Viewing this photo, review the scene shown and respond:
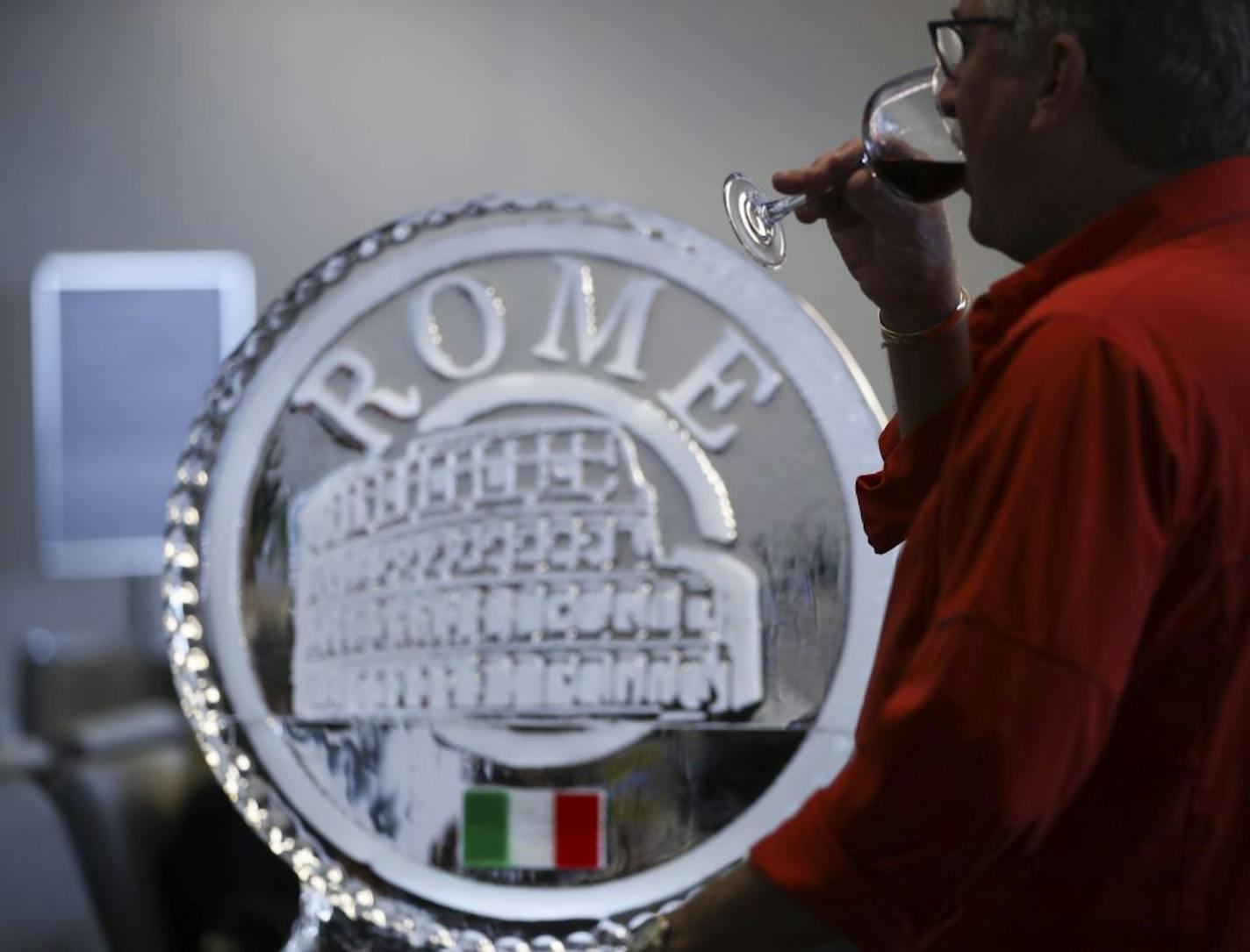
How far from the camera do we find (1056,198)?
2.65 feet

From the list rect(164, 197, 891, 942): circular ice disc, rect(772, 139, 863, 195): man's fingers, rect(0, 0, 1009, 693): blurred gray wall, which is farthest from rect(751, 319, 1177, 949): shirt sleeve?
rect(0, 0, 1009, 693): blurred gray wall

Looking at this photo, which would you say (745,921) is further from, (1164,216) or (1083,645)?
(1164,216)

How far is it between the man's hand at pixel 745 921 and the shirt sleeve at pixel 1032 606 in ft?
0.29

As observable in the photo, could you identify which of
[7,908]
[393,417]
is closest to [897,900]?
[393,417]

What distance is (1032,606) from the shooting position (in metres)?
0.69

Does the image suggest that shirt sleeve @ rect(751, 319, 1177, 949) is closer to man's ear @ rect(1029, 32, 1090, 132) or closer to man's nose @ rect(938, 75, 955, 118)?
man's ear @ rect(1029, 32, 1090, 132)

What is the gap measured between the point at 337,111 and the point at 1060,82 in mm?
1282

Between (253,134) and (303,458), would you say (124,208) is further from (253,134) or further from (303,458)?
(303,458)

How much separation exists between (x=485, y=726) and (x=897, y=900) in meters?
0.56

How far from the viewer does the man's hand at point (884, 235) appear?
1033 millimetres

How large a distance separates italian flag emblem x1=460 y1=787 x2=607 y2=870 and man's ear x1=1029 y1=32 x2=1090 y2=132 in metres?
0.66

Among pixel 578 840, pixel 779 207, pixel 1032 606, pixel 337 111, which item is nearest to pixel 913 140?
pixel 779 207

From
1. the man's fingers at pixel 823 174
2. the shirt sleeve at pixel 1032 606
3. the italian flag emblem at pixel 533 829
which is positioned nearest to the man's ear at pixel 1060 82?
the shirt sleeve at pixel 1032 606

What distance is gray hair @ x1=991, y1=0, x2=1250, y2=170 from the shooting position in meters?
0.76
